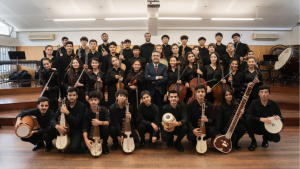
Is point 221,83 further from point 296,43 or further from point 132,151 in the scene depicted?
point 296,43

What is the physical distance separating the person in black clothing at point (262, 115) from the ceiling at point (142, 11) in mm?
4669

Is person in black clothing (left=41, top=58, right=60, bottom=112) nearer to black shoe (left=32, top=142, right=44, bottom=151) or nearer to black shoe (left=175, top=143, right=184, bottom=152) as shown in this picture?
black shoe (left=32, top=142, right=44, bottom=151)

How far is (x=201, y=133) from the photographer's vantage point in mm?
2518

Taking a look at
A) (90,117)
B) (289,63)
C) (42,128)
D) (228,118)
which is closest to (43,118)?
(42,128)

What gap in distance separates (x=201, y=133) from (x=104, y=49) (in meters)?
2.93

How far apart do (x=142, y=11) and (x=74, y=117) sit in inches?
211

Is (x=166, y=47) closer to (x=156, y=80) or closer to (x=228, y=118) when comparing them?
(x=156, y=80)

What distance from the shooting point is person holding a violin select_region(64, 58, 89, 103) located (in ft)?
10.4

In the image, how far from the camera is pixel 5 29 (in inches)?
332

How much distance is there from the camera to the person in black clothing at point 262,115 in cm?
266

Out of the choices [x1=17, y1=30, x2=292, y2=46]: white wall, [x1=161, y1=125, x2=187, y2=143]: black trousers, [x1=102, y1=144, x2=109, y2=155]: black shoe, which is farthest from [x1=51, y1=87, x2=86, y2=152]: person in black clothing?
[x1=17, y1=30, x2=292, y2=46]: white wall

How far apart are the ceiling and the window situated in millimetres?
502

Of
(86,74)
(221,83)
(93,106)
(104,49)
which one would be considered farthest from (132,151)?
(104,49)

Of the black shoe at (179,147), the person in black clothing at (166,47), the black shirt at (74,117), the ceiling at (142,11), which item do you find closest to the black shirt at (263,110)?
the black shoe at (179,147)
